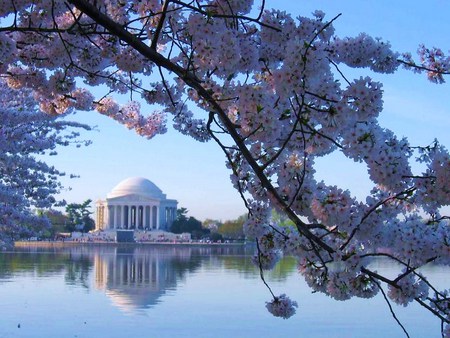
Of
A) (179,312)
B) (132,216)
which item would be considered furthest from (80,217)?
(179,312)

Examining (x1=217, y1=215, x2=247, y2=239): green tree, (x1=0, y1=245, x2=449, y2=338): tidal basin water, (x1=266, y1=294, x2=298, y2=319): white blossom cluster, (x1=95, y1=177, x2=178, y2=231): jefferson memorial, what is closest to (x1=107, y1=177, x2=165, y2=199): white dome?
(x1=95, y1=177, x2=178, y2=231): jefferson memorial

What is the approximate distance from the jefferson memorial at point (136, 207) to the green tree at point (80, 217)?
2845 mm

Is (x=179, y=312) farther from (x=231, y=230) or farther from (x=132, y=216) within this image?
(x=132, y=216)

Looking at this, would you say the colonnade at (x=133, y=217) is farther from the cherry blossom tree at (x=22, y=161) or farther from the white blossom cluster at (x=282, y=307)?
the white blossom cluster at (x=282, y=307)

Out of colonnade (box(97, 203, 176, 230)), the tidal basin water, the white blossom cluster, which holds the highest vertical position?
colonnade (box(97, 203, 176, 230))

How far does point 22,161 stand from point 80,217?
124 m

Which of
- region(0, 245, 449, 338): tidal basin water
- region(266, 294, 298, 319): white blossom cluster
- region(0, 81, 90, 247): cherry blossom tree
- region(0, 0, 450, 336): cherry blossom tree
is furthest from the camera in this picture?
region(0, 245, 449, 338): tidal basin water

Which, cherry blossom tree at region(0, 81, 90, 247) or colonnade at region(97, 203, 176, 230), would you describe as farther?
colonnade at region(97, 203, 176, 230)

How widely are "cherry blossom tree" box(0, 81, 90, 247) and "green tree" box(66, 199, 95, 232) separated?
110564 millimetres

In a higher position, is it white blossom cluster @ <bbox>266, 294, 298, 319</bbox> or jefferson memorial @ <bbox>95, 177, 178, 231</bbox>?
jefferson memorial @ <bbox>95, 177, 178, 231</bbox>

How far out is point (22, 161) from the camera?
15727 mm

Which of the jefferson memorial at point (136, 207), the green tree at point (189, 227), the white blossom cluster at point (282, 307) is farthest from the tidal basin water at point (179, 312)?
the jefferson memorial at point (136, 207)

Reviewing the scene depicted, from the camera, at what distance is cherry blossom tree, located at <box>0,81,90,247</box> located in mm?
11516

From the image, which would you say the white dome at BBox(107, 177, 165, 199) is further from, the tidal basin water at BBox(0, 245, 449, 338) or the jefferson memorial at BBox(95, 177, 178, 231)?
the tidal basin water at BBox(0, 245, 449, 338)
